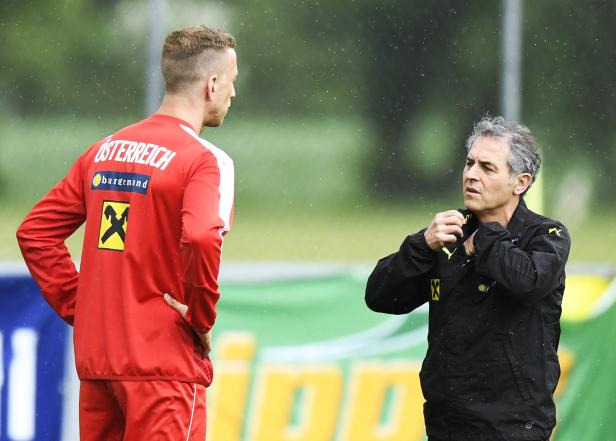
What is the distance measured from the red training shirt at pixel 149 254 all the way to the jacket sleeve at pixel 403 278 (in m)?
0.58

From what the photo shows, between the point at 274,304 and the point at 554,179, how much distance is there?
5.61m

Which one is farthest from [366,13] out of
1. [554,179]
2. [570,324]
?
[570,324]

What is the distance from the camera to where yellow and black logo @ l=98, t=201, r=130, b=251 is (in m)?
3.54

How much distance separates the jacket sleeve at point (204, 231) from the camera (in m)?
3.38

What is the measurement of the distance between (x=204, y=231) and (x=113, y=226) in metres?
0.35

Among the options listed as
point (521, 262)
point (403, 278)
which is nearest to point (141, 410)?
point (403, 278)

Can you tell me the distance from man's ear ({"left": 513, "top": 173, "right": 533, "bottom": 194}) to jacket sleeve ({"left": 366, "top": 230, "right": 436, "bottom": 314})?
0.34 metres

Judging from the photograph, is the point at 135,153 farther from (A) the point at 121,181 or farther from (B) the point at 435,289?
(B) the point at 435,289

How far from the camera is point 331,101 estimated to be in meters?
9.99

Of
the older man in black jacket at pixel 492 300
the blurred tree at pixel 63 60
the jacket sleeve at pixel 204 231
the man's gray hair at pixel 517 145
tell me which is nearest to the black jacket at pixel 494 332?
the older man in black jacket at pixel 492 300

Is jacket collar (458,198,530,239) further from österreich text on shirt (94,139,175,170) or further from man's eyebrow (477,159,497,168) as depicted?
österreich text on shirt (94,139,175,170)

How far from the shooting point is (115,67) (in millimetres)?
8227

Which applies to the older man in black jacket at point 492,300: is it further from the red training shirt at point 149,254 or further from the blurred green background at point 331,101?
the blurred green background at point 331,101

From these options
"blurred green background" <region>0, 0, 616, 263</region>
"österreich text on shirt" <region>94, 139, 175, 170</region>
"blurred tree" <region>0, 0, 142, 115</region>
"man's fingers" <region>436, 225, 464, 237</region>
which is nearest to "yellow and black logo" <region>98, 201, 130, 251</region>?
"österreich text on shirt" <region>94, 139, 175, 170</region>
